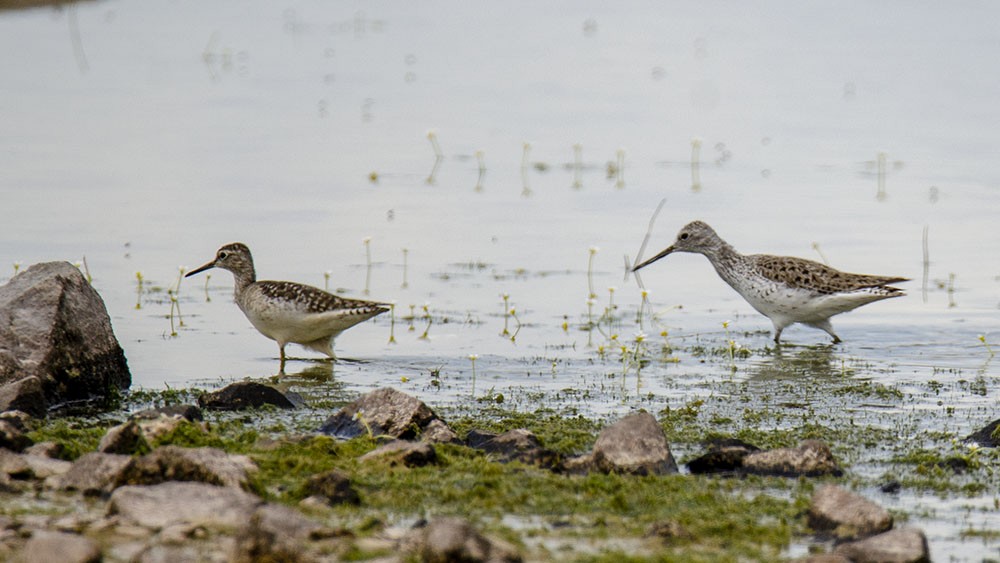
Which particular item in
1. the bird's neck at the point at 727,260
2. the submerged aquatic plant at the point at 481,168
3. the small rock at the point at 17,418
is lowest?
the small rock at the point at 17,418

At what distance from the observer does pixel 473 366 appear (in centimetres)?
1112

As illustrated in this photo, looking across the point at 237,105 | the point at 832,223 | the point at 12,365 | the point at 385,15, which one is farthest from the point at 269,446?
the point at 385,15

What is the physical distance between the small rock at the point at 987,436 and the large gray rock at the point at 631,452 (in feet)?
6.64

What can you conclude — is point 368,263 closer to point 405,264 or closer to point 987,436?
point 405,264

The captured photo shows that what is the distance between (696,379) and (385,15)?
24.9 meters

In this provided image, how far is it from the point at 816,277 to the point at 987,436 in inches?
181

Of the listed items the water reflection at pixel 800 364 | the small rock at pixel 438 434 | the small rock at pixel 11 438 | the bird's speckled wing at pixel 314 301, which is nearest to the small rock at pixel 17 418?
the small rock at pixel 11 438

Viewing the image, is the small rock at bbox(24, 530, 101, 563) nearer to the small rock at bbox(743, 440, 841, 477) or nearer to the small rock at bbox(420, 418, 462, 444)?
the small rock at bbox(420, 418, 462, 444)

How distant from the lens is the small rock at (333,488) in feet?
24.6

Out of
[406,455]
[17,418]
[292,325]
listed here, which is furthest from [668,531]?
[292,325]

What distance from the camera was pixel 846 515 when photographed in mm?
7121

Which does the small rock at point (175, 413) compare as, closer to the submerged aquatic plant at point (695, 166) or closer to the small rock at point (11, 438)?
the small rock at point (11, 438)

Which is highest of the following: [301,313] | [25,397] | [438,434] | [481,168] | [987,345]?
[481,168]

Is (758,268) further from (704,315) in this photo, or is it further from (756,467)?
(756,467)
